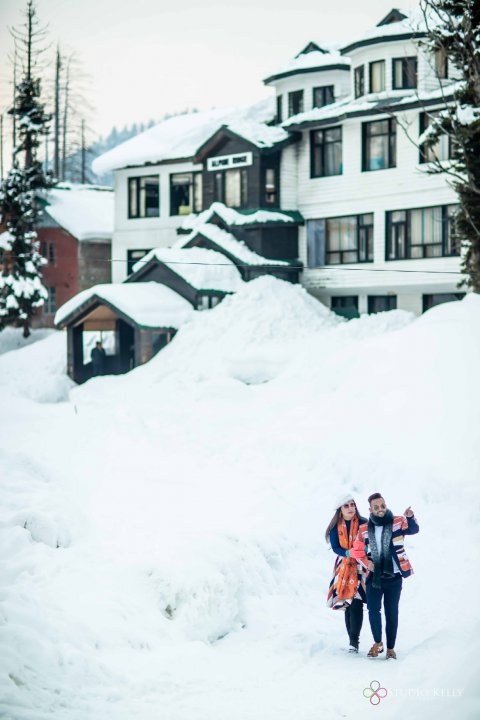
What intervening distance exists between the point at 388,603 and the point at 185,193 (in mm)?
32339

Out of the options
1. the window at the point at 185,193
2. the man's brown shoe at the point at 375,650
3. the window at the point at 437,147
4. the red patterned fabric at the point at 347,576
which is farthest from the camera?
the window at the point at 185,193

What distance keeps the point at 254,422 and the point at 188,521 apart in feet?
20.0

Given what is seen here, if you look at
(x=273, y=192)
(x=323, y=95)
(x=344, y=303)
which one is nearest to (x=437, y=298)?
(x=344, y=303)

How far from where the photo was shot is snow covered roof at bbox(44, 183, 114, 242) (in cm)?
4450

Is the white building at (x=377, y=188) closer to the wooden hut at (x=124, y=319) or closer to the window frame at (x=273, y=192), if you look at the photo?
the window frame at (x=273, y=192)

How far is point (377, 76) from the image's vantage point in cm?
3341

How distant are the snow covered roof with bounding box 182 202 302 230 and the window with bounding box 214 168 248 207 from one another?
65cm

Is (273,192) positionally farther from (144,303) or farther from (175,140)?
(144,303)

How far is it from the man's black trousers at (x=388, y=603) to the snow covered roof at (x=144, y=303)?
71.9ft

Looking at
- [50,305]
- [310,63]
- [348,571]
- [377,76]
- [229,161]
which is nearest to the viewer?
[348,571]

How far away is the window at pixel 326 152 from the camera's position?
34156mm

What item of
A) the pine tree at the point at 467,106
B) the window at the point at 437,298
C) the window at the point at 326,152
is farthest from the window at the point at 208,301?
the pine tree at the point at 467,106

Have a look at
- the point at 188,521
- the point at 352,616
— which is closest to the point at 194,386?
the point at 188,521

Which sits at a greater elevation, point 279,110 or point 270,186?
point 279,110
